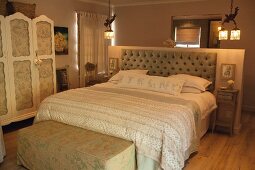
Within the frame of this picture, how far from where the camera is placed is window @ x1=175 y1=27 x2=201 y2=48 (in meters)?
6.02

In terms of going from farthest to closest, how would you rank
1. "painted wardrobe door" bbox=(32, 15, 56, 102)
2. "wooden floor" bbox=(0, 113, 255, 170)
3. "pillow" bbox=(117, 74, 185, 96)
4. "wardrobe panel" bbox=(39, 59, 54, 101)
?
"wardrobe panel" bbox=(39, 59, 54, 101)
"painted wardrobe door" bbox=(32, 15, 56, 102)
"pillow" bbox=(117, 74, 185, 96)
"wooden floor" bbox=(0, 113, 255, 170)

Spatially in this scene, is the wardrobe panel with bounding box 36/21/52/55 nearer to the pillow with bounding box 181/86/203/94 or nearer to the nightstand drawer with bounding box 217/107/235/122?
the pillow with bounding box 181/86/203/94

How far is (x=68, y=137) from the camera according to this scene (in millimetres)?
2500

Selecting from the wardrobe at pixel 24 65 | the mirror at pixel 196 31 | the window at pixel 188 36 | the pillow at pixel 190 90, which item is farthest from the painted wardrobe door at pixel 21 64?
the window at pixel 188 36

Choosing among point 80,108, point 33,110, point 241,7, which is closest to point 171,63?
point 241,7

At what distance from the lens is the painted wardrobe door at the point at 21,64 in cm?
364

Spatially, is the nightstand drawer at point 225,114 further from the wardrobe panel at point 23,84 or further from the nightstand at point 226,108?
the wardrobe panel at point 23,84

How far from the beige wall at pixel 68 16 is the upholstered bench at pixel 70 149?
8.47 ft

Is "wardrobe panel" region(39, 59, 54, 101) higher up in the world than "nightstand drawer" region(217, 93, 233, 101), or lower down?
higher up

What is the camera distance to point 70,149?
2301mm

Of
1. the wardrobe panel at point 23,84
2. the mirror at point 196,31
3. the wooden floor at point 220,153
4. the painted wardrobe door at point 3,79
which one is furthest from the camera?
the mirror at point 196,31

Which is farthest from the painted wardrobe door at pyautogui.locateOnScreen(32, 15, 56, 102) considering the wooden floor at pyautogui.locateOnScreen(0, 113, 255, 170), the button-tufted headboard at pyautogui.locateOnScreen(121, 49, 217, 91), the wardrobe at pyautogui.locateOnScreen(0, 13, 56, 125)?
the button-tufted headboard at pyautogui.locateOnScreen(121, 49, 217, 91)

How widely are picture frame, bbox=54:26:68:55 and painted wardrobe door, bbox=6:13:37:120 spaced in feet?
3.27

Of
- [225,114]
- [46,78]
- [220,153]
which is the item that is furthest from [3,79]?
[225,114]
